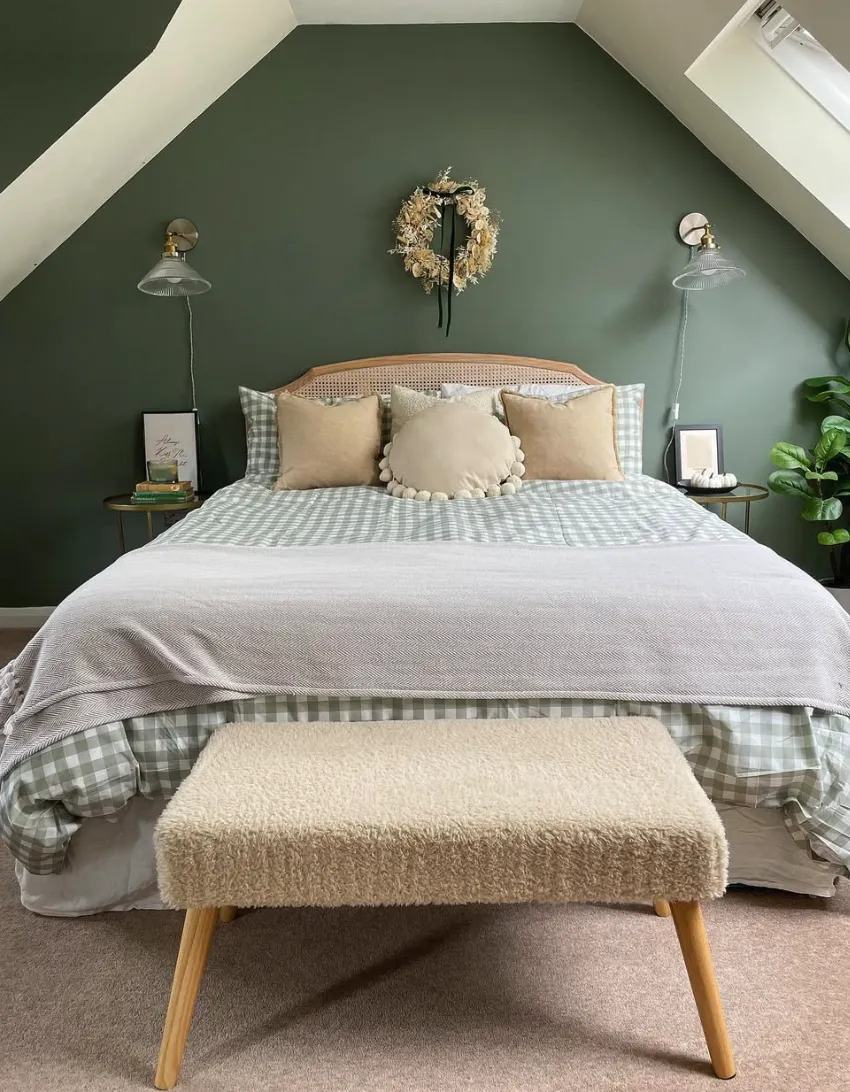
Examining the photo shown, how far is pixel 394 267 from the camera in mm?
3551

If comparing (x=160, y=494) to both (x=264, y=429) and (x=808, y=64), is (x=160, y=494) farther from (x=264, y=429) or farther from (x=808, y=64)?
(x=808, y=64)

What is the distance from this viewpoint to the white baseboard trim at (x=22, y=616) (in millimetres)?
3785

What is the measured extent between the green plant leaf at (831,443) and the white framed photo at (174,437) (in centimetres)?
253

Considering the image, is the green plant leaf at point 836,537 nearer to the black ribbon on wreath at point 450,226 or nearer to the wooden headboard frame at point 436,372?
the wooden headboard frame at point 436,372

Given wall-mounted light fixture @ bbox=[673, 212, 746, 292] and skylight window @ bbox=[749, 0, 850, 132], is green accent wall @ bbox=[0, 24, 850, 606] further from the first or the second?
skylight window @ bbox=[749, 0, 850, 132]

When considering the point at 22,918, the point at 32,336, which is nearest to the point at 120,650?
the point at 22,918

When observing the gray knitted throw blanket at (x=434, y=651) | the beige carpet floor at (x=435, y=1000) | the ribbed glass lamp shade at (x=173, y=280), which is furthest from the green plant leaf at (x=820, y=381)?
the ribbed glass lamp shade at (x=173, y=280)

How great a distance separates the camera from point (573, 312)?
358 centimetres

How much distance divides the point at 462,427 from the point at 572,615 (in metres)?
1.35

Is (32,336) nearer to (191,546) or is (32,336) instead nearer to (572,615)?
(191,546)

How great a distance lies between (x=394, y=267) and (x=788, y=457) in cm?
176

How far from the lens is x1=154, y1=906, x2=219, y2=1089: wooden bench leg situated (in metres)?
1.39

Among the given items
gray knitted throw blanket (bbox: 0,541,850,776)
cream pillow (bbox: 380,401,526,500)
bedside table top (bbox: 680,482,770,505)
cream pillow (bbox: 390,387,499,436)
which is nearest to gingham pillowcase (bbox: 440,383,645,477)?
cream pillow (bbox: 390,387,499,436)

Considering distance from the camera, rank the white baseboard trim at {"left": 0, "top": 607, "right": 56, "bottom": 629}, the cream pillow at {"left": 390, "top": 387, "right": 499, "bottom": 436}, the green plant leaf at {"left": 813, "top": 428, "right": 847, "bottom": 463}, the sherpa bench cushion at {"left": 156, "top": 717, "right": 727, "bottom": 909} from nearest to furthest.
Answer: the sherpa bench cushion at {"left": 156, "top": 717, "right": 727, "bottom": 909} < the cream pillow at {"left": 390, "top": 387, "right": 499, "bottom": 436} < the green plant leaf at {"left": 813, "top": 428, "right": 847, "bottom": 463} < the white baseboard trim at {"left": 0, "top": 607, "right": 56, "bottom": 629}
